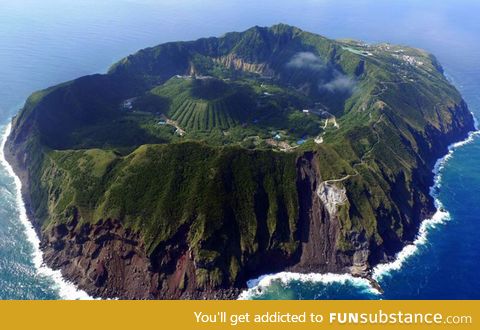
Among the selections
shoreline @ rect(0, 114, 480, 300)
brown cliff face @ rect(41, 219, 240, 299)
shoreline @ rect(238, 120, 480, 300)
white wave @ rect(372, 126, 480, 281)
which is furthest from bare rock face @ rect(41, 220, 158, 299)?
white wave @ rect(372, 126, 480, 281)

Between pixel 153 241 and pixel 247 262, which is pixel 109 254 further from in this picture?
pixel 247 262

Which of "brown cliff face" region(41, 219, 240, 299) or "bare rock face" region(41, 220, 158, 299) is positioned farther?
"bare rock face" region(41, 220, 158, 299)

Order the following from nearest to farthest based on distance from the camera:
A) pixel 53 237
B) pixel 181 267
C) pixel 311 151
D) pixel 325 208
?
pixel 181 267 < pixel 53 237 < pixel 325 208 < pixel 311 151

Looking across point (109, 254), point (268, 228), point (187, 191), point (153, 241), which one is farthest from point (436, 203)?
point (109, 254)

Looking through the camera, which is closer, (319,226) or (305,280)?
(305,280)

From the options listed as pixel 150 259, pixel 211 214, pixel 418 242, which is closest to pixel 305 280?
pixel 211 214

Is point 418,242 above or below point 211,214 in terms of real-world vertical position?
below

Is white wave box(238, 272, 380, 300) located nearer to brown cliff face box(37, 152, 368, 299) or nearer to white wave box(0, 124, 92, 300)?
brown cliff face box(37, 152, 368, 299)

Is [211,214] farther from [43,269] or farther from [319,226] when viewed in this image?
[43,269]

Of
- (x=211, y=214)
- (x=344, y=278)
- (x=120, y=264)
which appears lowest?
(x=344, y=278)
